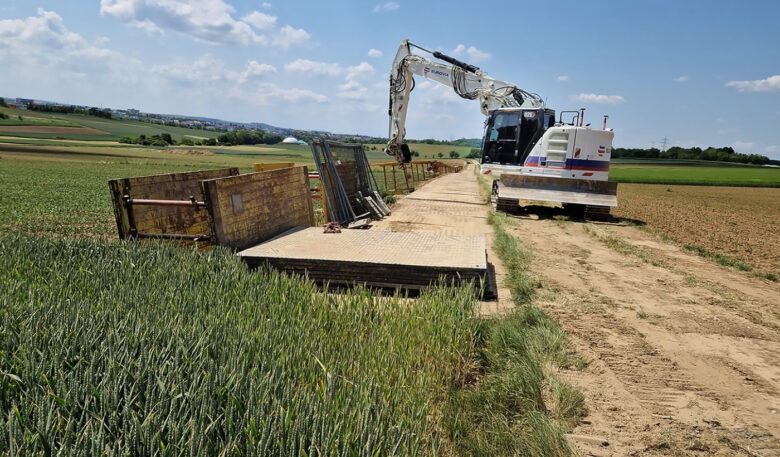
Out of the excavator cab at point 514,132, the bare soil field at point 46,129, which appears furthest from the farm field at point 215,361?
the bare soil field at point 46,129

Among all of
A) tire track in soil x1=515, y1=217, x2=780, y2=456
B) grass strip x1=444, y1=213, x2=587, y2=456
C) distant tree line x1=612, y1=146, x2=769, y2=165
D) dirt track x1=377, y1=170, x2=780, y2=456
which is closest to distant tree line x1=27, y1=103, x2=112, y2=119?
distant tree line x1=612, y1=146, x2=769, y2=165

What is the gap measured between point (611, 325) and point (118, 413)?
4723mm

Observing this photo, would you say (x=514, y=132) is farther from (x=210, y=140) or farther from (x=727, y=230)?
(x=210, y=140)

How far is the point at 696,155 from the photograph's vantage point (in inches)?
3214

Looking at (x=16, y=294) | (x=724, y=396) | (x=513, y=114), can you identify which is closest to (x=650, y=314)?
(x=724, y=396)

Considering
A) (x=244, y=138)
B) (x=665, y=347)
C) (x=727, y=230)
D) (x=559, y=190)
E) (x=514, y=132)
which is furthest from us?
(x=244, y=138)

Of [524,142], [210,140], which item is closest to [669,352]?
[524,142]

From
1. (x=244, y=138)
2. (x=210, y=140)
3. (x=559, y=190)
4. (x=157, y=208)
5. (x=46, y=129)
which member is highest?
(x=244, y=138)

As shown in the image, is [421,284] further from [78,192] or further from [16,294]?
[78,192]

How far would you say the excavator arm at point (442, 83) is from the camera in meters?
15.9

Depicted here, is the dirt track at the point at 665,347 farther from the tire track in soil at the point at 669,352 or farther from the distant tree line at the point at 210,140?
the distant tree line at the point at 210,140

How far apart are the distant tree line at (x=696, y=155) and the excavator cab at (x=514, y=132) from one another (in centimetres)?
7652

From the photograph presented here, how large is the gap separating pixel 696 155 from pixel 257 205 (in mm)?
94361

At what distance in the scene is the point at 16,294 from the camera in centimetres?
347
